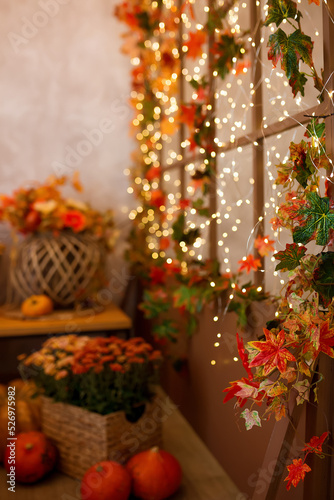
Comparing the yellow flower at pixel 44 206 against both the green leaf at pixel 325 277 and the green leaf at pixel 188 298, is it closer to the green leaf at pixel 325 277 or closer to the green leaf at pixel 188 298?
the green leaf at pixel 188 298

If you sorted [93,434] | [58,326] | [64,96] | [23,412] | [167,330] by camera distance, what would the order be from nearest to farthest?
1. [93,434]
2. [23,412]
3. [167,330]
4. [58,326]
5. [64,96]

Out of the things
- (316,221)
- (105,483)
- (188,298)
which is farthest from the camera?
(188,298)

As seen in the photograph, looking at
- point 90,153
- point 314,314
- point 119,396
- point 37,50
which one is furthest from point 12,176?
point 314,314

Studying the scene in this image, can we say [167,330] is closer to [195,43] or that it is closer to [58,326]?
[58,326]

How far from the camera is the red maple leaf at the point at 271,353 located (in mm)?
978

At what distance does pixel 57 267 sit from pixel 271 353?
146 cm

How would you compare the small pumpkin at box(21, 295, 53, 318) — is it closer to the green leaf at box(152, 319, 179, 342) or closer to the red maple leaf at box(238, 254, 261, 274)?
the green leaf at box(152, 319, 179, 342)

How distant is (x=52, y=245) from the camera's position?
2275 millimetres

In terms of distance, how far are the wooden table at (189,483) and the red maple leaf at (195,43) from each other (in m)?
1.46

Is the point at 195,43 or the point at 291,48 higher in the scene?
the point at 195,43

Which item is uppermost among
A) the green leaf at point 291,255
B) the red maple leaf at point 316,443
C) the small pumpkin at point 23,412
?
the green leaf at point 291,255

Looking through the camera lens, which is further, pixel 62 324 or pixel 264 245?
pixel 62 324

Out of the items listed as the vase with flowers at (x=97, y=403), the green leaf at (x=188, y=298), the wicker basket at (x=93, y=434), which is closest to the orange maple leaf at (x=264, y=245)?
the green leaf at (x=188, y=298)

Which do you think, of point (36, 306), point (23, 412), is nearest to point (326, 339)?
point (23, 412)
